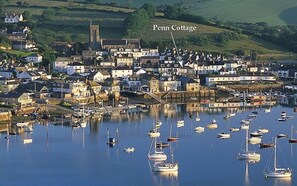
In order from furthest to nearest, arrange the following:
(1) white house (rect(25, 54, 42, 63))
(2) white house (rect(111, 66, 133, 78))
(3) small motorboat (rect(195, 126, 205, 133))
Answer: (1) white house (rect(25, 54, 42, 63)) → (2) white house (rect(111, 66, 133, 78)) → (3) small motorboat (rect(195, 126, 205, 133))

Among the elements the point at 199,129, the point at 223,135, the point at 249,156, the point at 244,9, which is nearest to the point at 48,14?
the point at 244,9

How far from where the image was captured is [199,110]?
2888 cm

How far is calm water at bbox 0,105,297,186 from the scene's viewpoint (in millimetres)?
19172

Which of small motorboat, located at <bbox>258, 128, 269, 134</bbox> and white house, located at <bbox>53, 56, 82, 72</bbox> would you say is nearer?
small motorboat, located at <bbox>258, 128, 269, 134</bbox>

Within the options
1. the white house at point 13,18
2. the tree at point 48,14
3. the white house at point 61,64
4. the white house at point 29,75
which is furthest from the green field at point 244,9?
the white house at point 29,75

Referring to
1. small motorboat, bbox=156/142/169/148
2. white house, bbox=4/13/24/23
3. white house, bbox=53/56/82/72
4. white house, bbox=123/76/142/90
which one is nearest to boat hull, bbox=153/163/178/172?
small motorboat, bbox=156/142/169/148

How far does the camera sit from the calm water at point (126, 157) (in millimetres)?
19172

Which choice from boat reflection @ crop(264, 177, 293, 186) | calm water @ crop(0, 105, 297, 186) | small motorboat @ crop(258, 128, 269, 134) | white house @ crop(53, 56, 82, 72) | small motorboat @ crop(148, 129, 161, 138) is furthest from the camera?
white house @ crop(53, 56, 82, 72)

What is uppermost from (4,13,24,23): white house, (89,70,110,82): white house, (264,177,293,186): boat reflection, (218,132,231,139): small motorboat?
(4,13,24,23): white house

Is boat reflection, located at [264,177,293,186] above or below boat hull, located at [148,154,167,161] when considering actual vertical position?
below

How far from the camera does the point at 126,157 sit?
69.7 ft

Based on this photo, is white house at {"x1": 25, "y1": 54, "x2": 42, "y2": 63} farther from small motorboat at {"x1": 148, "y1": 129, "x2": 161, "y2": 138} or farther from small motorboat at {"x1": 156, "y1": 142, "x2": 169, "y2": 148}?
small motorboat at {"x1": 156, "y1": 142, "x2": 169, "y2": 148}

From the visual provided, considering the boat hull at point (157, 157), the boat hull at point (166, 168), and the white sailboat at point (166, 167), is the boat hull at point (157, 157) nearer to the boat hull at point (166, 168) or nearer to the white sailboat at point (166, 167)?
the white sailboat at point (166, 167)

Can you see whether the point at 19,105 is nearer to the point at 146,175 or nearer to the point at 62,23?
the point at 146,175
